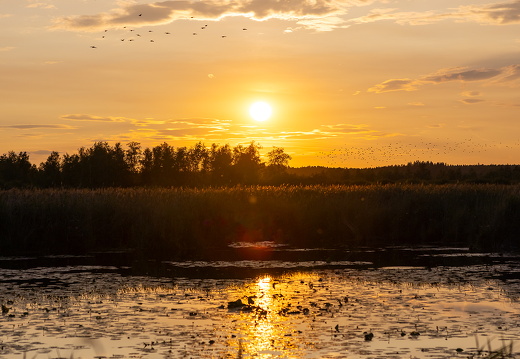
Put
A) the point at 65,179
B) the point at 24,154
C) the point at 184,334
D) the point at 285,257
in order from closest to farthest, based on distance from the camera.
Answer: the point at 184,334 < the point at 285,257 < the point at 65,179 < the point at 24,154

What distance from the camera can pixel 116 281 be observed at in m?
22.1

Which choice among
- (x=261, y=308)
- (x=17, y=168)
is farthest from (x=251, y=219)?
(x=17, y=168)

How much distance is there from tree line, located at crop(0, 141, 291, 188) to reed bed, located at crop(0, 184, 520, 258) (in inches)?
2024

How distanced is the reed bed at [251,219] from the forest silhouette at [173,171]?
148ft

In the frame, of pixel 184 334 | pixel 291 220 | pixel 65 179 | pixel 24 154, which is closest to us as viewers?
pixel 184 334

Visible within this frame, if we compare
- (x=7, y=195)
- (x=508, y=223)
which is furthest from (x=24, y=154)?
(x=508, y=223)

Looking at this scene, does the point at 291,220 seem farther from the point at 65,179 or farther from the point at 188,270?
the point at 65,179

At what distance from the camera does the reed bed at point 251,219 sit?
32966 millimetres

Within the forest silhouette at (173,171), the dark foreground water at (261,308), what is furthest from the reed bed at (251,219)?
the forest silhouette at (173,171)

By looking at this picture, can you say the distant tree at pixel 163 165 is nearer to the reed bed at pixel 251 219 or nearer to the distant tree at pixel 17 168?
the distant tree at pixel 17 168

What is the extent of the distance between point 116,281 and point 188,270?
3.58 m

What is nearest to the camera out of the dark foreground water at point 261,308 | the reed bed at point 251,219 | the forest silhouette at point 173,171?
the dark foreground water at point 261,308

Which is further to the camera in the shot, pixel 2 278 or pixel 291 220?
pixel 291 220

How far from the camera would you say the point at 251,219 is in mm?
37875
